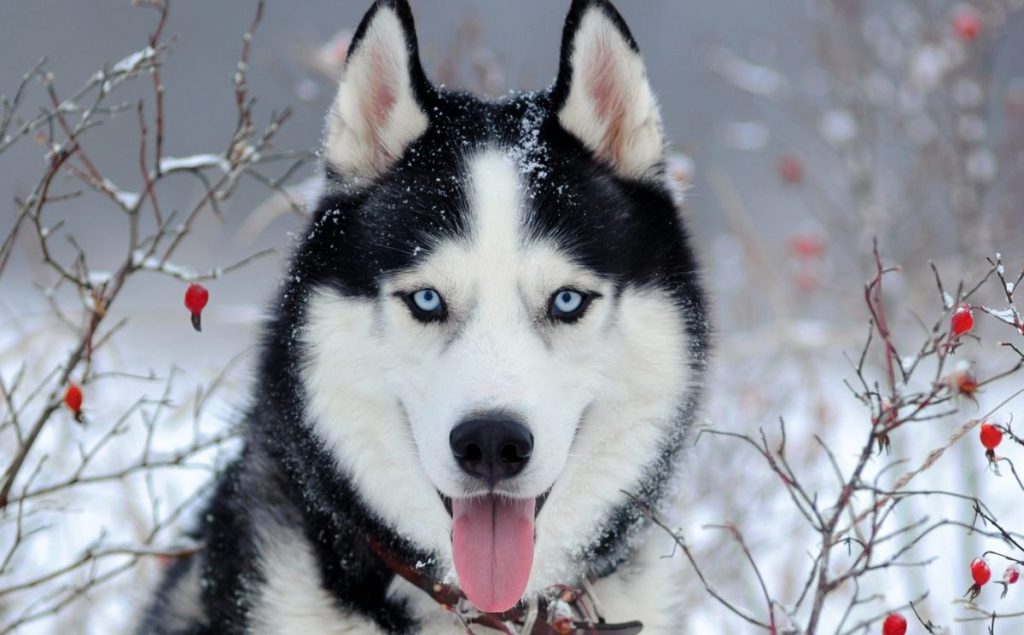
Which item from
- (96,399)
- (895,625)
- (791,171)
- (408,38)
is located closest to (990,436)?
(895,625)

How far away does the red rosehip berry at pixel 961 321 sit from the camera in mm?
1749

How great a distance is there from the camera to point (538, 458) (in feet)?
6.70

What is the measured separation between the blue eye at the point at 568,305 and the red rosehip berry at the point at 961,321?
0.78 meters

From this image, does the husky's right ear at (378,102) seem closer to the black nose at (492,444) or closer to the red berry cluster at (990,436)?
the black nose at (492,444)

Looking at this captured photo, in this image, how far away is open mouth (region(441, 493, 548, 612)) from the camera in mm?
2160

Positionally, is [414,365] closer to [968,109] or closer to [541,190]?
[541,190]

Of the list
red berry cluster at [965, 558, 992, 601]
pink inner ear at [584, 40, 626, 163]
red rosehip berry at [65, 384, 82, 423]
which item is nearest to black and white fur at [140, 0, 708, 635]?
pink inner ear at [584, 40, 626, 163]

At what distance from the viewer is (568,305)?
2.29 meters

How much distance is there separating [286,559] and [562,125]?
1.19 m

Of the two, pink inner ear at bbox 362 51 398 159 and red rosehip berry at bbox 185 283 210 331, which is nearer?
red rosehip berry at bbox 185 283 210 331

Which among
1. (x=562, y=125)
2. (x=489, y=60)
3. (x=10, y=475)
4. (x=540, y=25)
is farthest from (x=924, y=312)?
(x=540, y=25)

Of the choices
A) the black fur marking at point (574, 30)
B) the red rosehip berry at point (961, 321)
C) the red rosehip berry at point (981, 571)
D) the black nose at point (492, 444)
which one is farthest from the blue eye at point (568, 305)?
the red rosehip berry at point (981, 571)

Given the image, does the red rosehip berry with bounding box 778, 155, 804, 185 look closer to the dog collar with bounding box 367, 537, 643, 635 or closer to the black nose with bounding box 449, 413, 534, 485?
the dog collar with bounding box 367, 537, 643, 635

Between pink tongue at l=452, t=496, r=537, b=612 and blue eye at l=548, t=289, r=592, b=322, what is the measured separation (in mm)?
389
